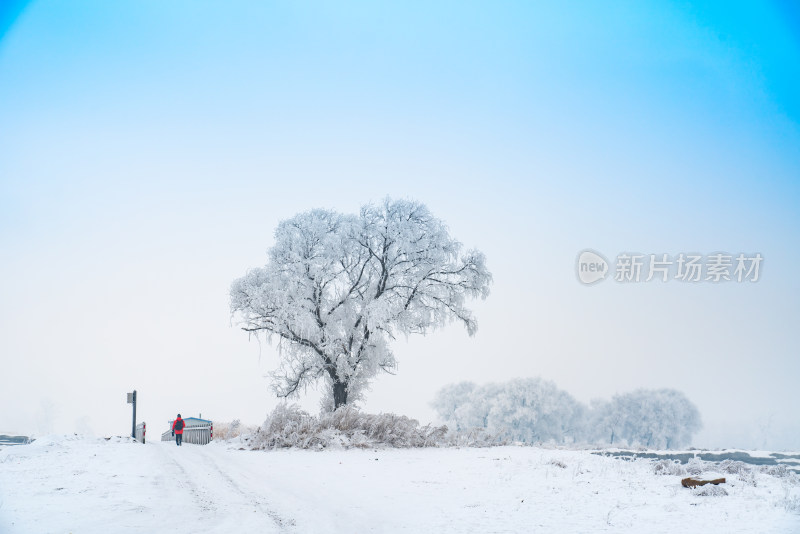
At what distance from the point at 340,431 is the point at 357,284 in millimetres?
7792

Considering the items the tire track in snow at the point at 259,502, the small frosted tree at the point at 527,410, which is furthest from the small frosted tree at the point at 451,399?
the tire track in snow at the point at 259,502

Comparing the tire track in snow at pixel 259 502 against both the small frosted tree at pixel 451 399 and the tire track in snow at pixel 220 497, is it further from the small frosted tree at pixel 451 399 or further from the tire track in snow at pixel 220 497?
the small frosted tree at pixel 451 399

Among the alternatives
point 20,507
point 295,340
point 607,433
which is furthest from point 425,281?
point 607,433

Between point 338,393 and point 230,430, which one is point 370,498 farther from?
point 230,430

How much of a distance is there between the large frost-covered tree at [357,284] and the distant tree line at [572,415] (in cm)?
3720

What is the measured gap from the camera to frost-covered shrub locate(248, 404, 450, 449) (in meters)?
18.1

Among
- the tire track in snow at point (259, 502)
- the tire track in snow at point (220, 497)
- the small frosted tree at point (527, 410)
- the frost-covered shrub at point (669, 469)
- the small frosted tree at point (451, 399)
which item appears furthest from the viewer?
the small frosted tree at point (451, 399)

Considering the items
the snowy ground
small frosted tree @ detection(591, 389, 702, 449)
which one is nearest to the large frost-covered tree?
the snowy ground

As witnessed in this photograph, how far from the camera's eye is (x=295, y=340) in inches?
936

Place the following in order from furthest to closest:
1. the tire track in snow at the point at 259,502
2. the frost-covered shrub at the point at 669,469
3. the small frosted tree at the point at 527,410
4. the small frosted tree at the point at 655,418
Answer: the small frosted tree at the point at 527,410
the small frosted tree at the point at 655,418
the frost-covered shrub at the point at 669,469
the tire track in snow at the point at 259,502

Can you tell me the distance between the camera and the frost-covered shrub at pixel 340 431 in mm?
18094

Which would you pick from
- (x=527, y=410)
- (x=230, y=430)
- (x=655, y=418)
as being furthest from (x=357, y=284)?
(x=655, y=418)

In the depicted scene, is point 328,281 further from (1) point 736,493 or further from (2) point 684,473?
(1) point 736,493

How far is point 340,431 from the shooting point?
61.6 ft
